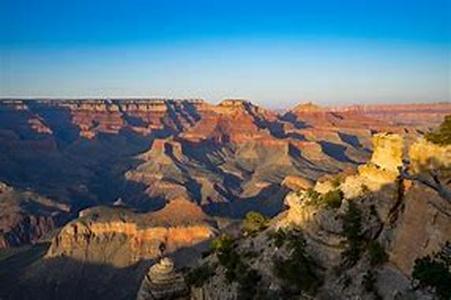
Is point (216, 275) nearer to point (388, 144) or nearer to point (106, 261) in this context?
point (388, 144)

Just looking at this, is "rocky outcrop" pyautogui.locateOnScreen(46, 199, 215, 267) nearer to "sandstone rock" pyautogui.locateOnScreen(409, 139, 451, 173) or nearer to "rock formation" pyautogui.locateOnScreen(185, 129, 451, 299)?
"rock formation" pyautogui.locateOnScreen(185, 129, 451, 299)

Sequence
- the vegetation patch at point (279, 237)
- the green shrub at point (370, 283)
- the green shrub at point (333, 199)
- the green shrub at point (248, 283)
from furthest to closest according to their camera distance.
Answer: the vegetation patch at point (279, 237), the green shrub at point (248, 283), the green shrub at point (333, 199), the green shrub at point (370, 283)

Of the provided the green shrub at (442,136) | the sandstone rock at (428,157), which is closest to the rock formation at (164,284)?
the sandstone rock at (428,157)

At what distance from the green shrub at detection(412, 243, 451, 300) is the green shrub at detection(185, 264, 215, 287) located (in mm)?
17991

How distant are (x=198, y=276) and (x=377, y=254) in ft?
46.1

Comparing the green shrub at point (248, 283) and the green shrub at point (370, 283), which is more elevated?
the green shrub at point (370, 283)

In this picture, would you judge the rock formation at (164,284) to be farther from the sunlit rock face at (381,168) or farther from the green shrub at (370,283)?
the green shrub at (370,283)

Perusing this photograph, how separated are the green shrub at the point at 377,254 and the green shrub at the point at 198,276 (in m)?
12.6

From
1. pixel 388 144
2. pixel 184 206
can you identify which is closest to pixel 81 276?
pixel 184 206

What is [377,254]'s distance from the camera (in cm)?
3212

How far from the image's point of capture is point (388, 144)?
118ft

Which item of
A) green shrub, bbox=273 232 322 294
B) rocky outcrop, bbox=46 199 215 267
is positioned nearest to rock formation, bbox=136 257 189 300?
green shrub, bbox=273 232 322 294

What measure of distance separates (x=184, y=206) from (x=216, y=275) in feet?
356

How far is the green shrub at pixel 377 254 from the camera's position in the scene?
105 feet
